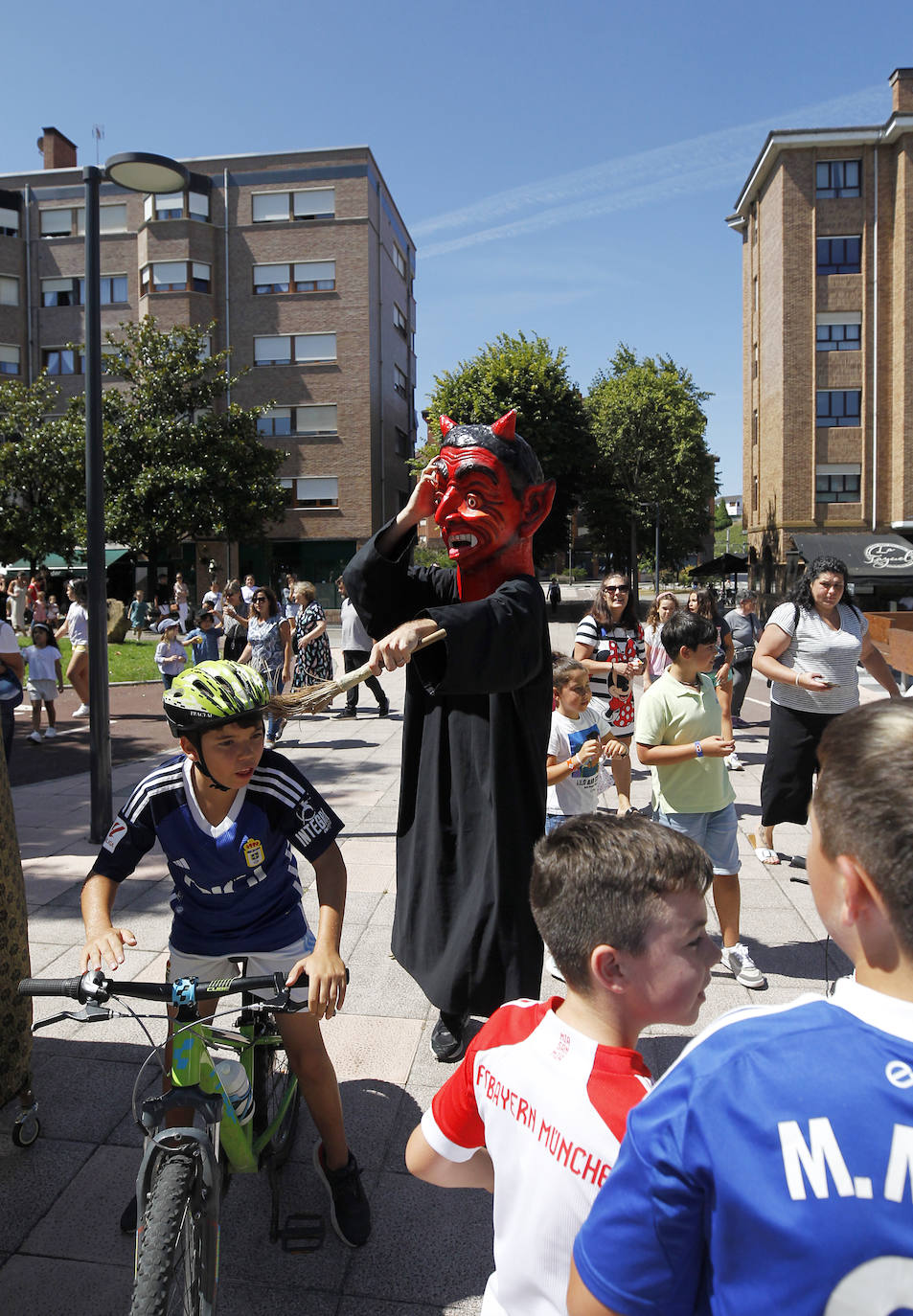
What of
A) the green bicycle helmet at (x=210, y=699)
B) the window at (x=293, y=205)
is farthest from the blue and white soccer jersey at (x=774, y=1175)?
the window at (x=293, y=205)

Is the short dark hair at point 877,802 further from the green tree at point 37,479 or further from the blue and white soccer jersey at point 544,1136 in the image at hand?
the green tree at point 37,479

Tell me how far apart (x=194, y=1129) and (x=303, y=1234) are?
2.55 ft

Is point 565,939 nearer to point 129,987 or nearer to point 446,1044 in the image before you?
point 129,987

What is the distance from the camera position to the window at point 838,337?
3216 centimetres

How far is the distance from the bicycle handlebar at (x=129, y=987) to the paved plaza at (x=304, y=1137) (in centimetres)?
93

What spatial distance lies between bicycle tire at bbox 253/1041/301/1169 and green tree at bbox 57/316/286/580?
27.6m

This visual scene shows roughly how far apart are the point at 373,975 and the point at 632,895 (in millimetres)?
3063

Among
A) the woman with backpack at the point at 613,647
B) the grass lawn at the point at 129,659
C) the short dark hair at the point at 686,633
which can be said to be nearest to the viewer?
the short dark hair at the point at 686,633

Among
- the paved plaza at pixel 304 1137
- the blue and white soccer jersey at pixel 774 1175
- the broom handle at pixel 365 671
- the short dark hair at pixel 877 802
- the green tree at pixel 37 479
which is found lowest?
the paved plaza at pixel 304 1137

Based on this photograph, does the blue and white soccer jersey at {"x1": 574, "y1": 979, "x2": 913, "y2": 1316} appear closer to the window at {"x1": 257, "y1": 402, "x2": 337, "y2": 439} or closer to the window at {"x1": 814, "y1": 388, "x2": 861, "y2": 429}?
the window at {"x1": 814, "y1": 388, "x2": 861, "y2": 429}

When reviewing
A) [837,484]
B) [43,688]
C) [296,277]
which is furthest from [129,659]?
[837,484]

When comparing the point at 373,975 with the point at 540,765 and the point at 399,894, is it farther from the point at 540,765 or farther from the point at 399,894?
the point at 540,765

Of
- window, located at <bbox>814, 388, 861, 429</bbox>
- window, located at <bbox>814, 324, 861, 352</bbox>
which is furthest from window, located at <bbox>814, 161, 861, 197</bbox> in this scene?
window, located at <bbox>814, 388, 861, 429</bbox>

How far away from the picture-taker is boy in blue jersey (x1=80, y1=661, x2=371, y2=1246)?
2.31 m
